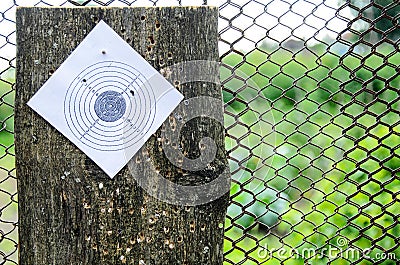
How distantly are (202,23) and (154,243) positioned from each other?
0.47m

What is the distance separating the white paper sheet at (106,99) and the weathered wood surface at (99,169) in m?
0.02

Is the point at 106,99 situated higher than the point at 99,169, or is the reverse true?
the point at 106,99

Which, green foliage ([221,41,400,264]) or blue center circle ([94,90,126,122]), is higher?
green foliage ([221,41,400,264])

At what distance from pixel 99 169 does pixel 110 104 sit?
136 mm

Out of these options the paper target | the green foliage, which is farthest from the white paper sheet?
the green foliage

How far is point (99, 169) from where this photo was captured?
119cm

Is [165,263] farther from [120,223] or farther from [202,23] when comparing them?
[202,23]

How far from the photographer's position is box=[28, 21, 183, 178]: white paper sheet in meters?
1.18

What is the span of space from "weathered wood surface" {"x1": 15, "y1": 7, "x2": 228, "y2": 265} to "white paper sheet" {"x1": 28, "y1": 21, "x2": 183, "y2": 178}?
0.02 meters

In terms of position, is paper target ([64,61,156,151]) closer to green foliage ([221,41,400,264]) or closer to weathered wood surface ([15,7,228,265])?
weathered wood surface ([15,7,228,265])

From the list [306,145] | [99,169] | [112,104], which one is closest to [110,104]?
[112,104]

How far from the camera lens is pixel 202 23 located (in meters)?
1.19

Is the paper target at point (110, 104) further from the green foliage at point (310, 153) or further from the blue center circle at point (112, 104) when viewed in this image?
the green foliage at point (310, 153)

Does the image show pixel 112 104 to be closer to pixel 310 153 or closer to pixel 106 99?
pixel 106 99
